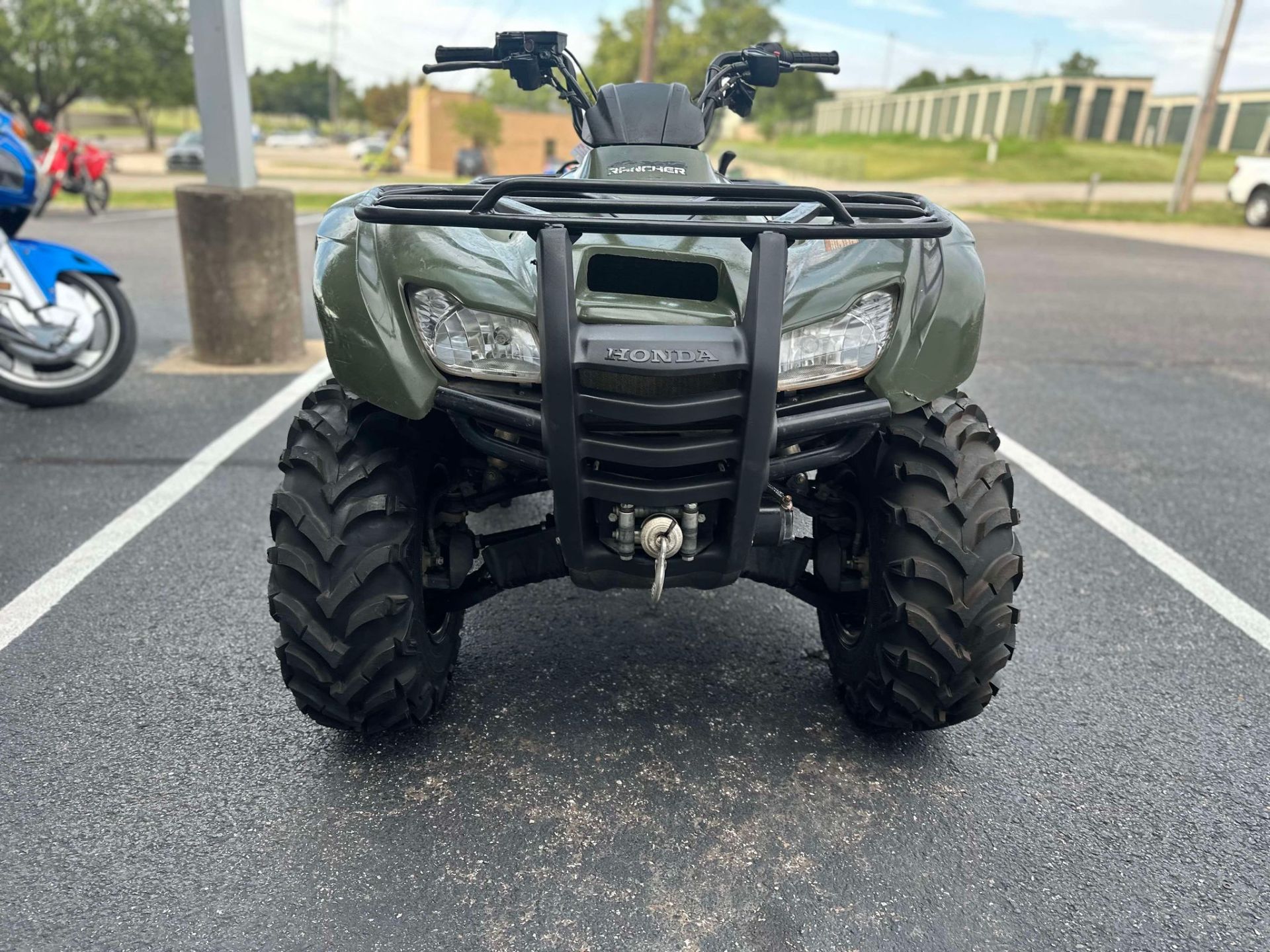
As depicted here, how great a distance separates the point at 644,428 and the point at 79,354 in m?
4.34

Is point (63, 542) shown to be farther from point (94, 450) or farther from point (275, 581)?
point (275, 581)

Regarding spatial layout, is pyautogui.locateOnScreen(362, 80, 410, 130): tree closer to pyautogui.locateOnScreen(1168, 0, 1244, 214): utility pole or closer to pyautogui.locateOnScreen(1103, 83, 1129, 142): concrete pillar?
pyautogui.locateOnScreen(1103, 83, 1129, 142): concrete pillar

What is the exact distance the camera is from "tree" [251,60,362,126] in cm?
11288

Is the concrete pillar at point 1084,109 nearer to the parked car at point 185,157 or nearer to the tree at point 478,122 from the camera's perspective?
the tree at point 478,122

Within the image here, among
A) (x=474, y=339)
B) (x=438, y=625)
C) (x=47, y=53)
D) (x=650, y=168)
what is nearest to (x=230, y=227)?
(x=650, y=168)

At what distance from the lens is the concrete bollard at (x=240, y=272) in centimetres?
585

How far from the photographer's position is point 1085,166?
36406 millimetres

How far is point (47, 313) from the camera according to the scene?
16.1 feet

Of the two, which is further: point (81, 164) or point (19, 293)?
point (81, 164)

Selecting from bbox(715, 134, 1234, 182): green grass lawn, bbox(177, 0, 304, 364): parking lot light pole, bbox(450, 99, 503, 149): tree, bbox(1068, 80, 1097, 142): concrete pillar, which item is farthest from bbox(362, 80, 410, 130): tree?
bbox(177, 0, 304, 364): parking lot light pole

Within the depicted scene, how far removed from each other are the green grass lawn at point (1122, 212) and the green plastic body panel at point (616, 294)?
22.6 metres

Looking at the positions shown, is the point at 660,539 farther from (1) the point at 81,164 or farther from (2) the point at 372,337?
(1) the point at 81,164

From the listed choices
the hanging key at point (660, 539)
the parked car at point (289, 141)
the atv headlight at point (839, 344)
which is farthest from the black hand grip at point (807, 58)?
the parked car at point (289, 141)

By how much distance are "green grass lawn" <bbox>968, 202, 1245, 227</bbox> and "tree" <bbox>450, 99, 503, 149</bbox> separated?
35741 millimetres
